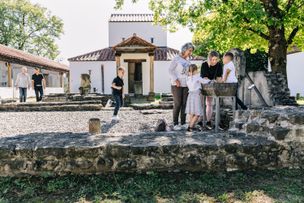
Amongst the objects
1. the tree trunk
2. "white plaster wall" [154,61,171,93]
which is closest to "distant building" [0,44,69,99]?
"white plaster wall" [154,61,171,93]

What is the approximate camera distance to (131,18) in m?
30.4

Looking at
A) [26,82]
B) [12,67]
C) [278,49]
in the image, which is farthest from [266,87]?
[12,67]

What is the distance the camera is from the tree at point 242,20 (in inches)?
413

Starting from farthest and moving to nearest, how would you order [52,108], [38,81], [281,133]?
[38,81]
[52,108]
[281,133]

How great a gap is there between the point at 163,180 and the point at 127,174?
17.7 inches

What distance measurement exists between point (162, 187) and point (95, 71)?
24669 millimetres

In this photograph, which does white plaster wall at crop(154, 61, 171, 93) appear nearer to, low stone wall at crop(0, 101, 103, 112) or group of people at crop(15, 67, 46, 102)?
group of people at crop(15, 67, 46, 102)

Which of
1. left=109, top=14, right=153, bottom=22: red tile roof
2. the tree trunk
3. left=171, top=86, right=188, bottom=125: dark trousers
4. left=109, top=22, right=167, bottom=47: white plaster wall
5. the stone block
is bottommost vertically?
the stone block

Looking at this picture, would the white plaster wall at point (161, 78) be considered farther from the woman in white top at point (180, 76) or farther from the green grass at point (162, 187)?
the green grass at point (162, 187)

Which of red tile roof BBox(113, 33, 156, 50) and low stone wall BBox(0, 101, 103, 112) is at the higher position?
red tile roof BBox(113, 33, 156, 50)

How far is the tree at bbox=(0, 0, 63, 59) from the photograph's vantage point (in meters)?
42.2

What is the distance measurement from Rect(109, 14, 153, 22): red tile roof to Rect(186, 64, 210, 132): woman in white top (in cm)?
2505

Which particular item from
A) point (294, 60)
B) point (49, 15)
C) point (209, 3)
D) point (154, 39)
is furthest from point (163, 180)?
point (49, 15)

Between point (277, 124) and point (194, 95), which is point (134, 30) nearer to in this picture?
point (194, 95)
